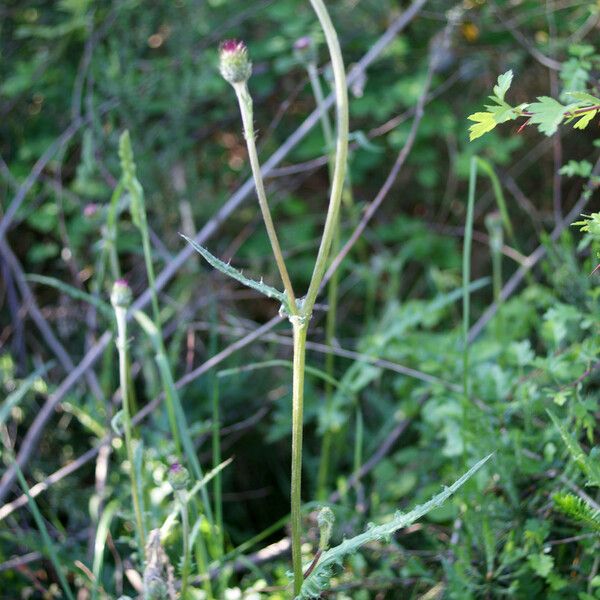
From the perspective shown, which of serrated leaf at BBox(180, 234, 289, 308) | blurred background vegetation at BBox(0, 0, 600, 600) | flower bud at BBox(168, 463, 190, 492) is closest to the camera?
serrated leaf at BBox(180, 234, 289, 308)

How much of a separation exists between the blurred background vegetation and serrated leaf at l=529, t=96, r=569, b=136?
0.41m

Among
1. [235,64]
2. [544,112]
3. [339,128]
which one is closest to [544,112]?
[544,112]

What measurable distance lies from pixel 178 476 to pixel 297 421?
0.61 ft

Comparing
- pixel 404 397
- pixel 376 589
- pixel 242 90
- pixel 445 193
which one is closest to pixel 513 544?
pixel 376 589

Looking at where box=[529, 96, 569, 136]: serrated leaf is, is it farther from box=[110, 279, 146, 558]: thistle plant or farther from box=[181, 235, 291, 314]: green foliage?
box=[110, 279, 146, 558]: thistle plant

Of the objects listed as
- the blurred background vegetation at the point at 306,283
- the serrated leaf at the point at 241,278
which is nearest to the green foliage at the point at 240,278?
the serrated leaf at the point at 241,278

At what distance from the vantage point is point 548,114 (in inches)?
27.9

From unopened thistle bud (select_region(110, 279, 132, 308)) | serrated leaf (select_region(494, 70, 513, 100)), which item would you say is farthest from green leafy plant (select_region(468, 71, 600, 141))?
unopened thistle bud (select_region(110, 279, 132, 308))

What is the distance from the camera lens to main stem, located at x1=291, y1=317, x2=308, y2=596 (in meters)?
0.83

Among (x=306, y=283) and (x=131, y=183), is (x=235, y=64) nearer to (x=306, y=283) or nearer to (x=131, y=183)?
(x=131, y=183)

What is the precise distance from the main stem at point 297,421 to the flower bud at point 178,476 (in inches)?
5.9

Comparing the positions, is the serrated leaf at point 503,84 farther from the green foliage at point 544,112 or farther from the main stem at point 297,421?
the main stem at point 297,421

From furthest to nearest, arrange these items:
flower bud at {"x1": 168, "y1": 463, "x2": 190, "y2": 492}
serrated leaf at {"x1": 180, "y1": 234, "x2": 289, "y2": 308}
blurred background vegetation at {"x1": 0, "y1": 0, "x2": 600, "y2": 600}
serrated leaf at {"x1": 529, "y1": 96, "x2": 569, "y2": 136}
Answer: blurred background vegetation at {"x1": 0, "y1": 0, "x2": 600, "y2": 600}, flower bud at {"x1": 168, "y1": 463, "x2": 190, "y2": 492}, serrated leaf at {"x1": 180, "y1": 234, "x2": 289, "y2": 308}, serrated leaf at {"x1": 529, "y1": 96, "x2": 569, "y2": 136}

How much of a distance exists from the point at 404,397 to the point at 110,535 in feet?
2.20
